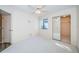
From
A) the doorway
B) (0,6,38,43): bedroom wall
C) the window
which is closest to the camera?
(0,6,38,43): bedroom wall

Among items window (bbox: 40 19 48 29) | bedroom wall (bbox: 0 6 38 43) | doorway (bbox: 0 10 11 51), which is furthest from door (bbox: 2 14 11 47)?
window (bbox: 40 19 48 29)

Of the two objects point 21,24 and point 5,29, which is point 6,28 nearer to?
point 5,29

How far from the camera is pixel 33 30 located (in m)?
7.42

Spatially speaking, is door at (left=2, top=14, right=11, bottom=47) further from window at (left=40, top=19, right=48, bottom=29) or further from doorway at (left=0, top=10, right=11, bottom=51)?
window at (left=40, top=19, right=48, bottom=29)

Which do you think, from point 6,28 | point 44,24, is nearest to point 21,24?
point 6,28

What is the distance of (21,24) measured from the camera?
233 inches

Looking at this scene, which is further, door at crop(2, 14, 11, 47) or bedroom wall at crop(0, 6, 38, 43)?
door at crop(2, 14, 11, 47)

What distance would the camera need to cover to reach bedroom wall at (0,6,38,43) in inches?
192

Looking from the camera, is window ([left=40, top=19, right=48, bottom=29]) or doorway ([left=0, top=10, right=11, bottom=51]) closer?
doorway ([left=0, top=10, right=11, bottom=51])

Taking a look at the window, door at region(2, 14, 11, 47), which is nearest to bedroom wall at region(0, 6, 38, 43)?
door at region(2, 14, 11, 47)

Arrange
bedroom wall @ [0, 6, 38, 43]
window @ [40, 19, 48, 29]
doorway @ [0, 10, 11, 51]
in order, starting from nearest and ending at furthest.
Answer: bedroom wall @ [0, 6, 38, 43]
doorway @ [0, 10, 11, 51]
window @ [40, 19, 48, 29]

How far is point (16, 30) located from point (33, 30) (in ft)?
7.78

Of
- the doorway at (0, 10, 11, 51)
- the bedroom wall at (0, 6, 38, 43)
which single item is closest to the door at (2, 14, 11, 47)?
the doorway at (0, 10, 11, 51)
